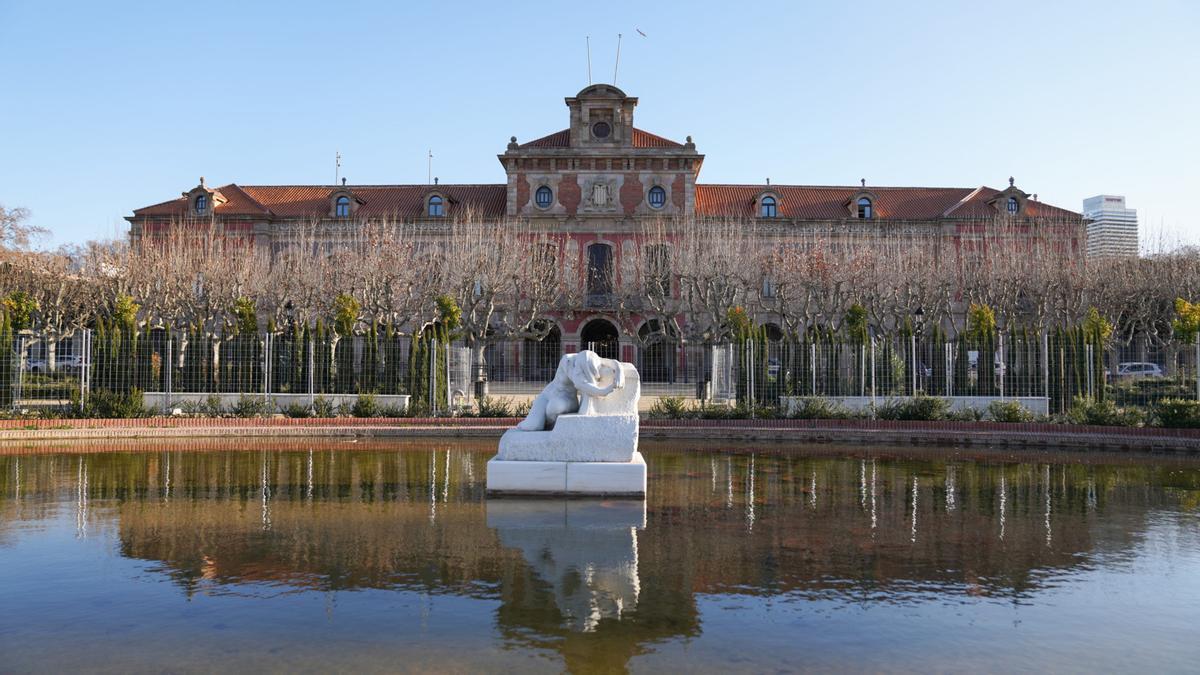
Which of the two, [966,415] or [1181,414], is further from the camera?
[966,415]

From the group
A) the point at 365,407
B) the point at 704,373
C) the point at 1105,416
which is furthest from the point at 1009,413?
the point at 365,407

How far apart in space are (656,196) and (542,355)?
994cm

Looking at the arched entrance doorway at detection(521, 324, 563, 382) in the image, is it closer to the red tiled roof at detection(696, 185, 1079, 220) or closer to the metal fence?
the red tiled roof at detection(696, 185, 1079, 220)

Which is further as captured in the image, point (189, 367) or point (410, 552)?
point (189, 367)

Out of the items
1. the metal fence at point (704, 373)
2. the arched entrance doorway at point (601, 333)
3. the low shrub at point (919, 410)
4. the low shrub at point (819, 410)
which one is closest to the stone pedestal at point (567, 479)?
the low shrub at point (819, 410)

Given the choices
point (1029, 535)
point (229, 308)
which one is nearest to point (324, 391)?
point (229, 308)

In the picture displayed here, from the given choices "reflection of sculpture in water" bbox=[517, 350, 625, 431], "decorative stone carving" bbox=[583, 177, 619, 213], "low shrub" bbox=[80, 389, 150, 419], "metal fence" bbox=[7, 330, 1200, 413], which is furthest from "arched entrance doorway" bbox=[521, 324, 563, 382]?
"reflection of sculpture in water" bbox=[517, 350, 625, 431]

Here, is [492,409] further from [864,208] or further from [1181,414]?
[864,208]

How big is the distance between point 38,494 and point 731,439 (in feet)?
39.1

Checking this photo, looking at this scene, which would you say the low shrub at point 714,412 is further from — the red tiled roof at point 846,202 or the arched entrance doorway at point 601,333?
the red tiled roof at point 846,202

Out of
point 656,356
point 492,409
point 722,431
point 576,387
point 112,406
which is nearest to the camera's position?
point 576,387

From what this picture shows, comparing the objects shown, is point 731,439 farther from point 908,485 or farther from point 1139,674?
point 1139,674

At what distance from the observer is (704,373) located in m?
25.3

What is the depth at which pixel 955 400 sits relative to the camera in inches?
806
